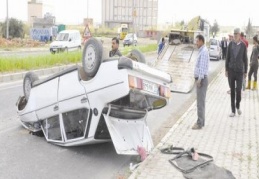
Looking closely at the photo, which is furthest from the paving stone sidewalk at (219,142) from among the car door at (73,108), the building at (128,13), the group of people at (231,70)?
the building at (128,13)

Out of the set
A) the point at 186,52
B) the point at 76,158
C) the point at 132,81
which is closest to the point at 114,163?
the point at 76,158

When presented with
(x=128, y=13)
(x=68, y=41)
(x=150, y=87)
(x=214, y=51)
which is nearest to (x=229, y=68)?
(x=150, y=87)

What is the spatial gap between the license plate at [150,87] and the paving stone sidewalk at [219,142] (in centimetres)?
102

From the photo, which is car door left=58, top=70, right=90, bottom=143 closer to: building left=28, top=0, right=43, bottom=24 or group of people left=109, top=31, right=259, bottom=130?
group of people left=109, top=31, right=259, bottom=130

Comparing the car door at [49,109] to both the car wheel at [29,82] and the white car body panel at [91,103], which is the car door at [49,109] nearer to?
the white car body panel at [91,103]

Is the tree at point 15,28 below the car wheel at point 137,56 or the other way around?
the other way around

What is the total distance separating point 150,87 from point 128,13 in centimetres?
10964

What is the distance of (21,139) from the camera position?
691 cm

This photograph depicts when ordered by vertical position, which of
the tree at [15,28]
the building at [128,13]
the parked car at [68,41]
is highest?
the building at [128,13]

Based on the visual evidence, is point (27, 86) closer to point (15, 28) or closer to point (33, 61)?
point (33, 61)

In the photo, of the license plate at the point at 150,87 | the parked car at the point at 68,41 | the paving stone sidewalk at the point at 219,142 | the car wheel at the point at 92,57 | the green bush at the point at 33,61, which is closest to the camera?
the paving stone sidewalk at the point at 219,142

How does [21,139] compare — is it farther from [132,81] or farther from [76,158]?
[132,81]

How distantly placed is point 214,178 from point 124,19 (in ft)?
361

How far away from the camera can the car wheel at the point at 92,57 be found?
5.73 meters
